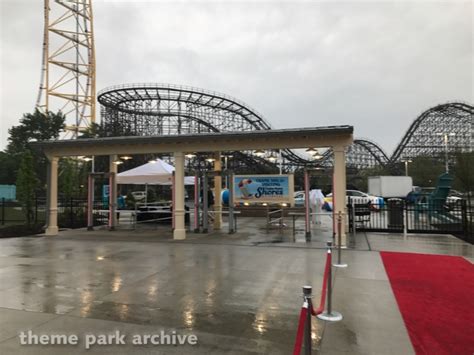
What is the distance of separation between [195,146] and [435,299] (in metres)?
9.41

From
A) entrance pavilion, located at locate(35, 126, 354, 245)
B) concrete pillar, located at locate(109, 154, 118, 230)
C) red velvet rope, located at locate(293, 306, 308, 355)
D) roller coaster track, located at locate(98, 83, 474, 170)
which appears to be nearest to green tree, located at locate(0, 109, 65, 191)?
roller coaster track, located at locate(98, 83, 474, 170)

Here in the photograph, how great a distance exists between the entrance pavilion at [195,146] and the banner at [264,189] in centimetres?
170

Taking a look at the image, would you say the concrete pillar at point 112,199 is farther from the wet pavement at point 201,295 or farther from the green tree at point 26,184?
the wet pavement at point 201,295

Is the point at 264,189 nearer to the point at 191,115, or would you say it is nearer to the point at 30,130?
the point at 191,115

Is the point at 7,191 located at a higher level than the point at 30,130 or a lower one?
lower

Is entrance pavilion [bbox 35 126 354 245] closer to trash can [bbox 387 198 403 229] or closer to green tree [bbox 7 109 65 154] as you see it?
trash can [bbox 387 198 403 229]

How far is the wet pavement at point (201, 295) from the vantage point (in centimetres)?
390

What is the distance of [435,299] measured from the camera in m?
5.29

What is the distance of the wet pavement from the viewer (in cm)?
390

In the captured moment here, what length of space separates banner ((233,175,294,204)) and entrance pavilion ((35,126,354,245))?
5.59 feet

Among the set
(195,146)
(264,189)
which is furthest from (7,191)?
(264,189)

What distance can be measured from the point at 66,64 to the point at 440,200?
162ft

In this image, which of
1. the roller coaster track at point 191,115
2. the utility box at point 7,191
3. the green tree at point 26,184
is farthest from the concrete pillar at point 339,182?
the utility box at point 7,191

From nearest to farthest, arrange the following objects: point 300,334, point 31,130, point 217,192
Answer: point 300,334
point 217,192
point 31,130
